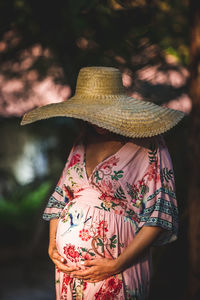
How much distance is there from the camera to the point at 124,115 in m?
2.43

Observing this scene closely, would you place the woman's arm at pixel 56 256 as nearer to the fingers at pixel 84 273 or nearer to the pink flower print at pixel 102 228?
the fingers at pixel 84 273

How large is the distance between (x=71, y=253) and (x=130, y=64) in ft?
7.81

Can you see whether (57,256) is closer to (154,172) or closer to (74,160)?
(74,160)

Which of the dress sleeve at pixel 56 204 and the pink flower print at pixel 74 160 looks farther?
the dress sleeve at pixel 56 204

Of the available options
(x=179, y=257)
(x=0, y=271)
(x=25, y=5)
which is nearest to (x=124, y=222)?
(x=179, y=257)

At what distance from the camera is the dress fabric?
7.97ft

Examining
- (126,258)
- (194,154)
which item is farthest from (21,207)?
(126,258)

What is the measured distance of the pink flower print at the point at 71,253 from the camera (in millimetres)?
2477

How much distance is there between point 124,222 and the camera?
2.47 m

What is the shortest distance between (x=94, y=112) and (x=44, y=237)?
229 inches

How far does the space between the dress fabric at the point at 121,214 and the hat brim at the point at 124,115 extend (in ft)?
0.37

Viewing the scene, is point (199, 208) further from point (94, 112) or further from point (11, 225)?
point (11, 225)

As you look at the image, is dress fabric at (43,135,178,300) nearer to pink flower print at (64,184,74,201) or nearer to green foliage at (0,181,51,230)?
pink flower print at (64,184,74,201)

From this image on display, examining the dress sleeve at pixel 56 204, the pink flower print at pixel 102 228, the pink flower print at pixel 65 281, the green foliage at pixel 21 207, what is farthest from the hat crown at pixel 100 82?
the green foliage at pixel 21 207
